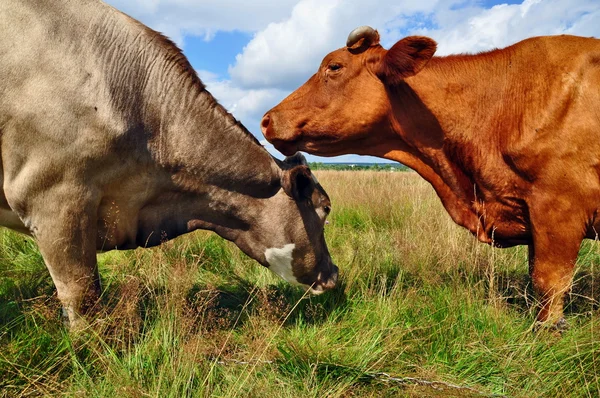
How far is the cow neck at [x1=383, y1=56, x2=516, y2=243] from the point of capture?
158 inches

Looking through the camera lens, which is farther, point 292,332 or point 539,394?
point 292,332

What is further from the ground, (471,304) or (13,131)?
(13,131)

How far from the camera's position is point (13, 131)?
320 centimetres

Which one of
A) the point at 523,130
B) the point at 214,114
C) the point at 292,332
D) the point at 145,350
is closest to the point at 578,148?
the point at 523,130

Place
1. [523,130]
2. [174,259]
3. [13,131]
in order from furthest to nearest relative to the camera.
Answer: [174,259] < [523,130] < [13,131]

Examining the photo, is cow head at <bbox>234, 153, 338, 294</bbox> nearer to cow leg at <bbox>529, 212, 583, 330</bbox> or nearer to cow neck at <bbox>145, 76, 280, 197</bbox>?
cow neck at <bbox>145, 76, 280, 197</bbox>

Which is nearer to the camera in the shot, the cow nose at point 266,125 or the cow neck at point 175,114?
the cow neck at point 175,114

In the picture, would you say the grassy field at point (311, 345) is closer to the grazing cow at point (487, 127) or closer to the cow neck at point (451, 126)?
the grazing cow at point (487, 127)

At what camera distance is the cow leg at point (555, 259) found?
139 inches

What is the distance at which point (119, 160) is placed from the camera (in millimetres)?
3512

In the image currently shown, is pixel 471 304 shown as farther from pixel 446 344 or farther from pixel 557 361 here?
pixel 557 361

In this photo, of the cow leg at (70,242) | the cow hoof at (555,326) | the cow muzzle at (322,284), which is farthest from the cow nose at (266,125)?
the cow hoof at (555,326)

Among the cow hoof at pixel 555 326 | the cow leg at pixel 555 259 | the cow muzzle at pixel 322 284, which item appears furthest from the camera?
the cow muzzle at pixel 322 284

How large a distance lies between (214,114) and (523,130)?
7.90 feet
